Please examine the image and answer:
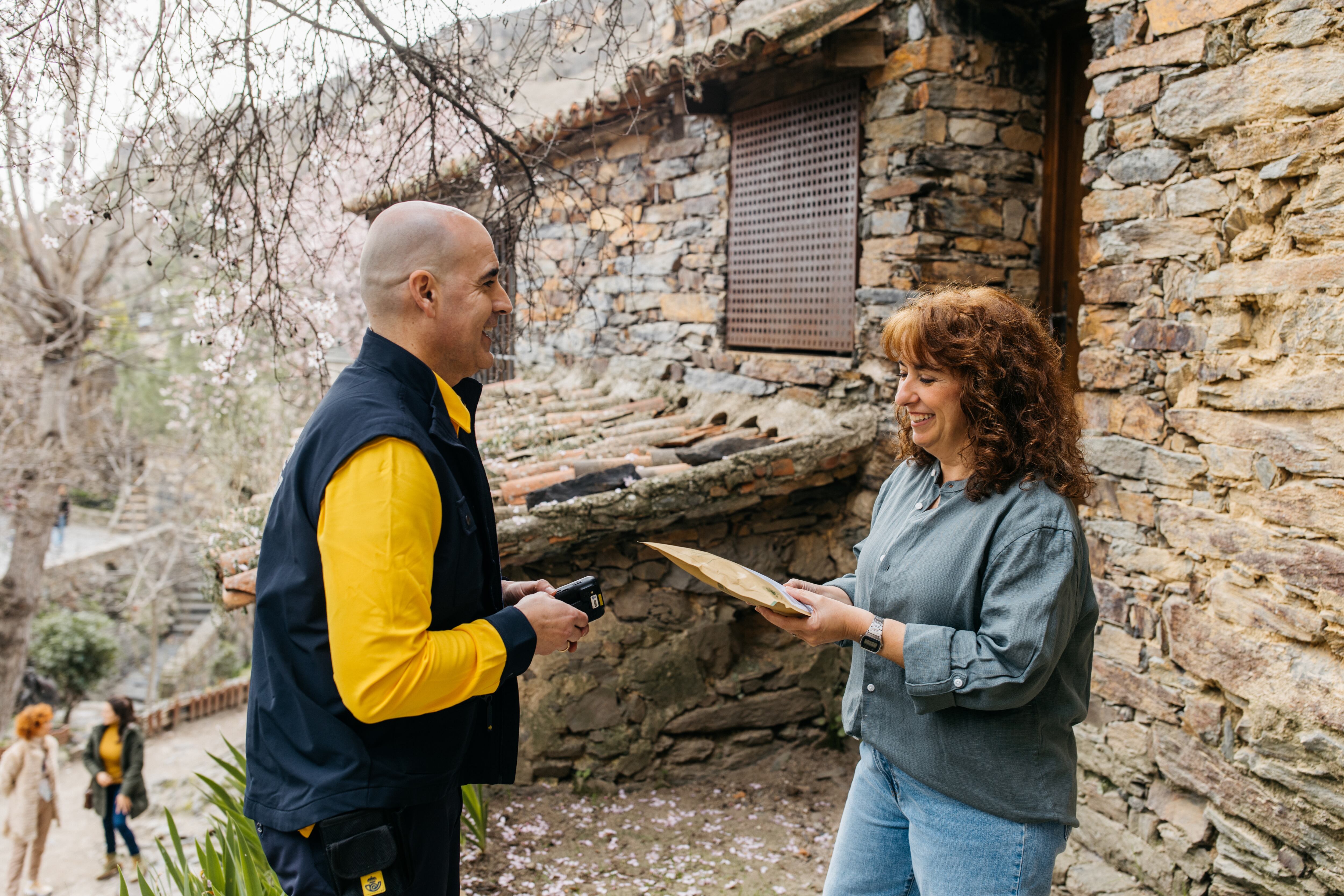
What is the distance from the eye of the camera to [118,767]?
19.6ft

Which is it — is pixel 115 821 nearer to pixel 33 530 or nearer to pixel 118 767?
pixel 118 767

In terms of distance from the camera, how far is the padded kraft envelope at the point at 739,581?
1653 mm

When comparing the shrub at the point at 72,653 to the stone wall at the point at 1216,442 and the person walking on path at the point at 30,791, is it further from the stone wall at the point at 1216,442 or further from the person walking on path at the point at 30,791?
the stone wall at the point at 1216,442

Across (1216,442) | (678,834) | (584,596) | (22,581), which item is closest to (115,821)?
(678,834)

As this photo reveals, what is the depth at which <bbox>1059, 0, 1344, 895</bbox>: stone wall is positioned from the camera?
2.44m

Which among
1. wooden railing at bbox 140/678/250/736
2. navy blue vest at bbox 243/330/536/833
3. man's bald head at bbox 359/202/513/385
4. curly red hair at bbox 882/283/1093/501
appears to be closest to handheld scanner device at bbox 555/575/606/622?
navy blue vest at bbox 243/330/536/833

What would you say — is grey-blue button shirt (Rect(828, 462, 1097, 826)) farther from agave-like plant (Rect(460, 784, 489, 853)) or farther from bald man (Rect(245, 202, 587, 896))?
agave-like plant (Rect(460, 784, 489, 853))

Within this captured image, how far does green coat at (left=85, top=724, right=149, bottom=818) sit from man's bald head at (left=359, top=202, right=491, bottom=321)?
220 inches

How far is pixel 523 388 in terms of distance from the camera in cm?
683

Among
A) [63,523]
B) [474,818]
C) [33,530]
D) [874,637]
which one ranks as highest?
[874,637]

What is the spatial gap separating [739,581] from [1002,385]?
62 centimetres

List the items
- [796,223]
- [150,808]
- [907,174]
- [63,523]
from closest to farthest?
[907,174] < [796,223] < [150,808] < [63,523]

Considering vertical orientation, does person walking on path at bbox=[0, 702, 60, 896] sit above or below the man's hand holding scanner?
below

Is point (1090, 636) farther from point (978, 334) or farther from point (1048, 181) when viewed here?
point (1048, 181)
